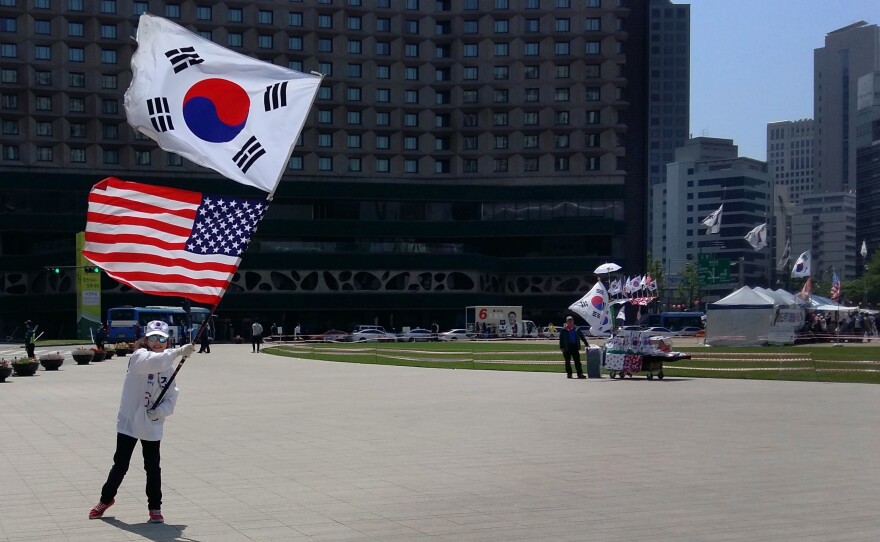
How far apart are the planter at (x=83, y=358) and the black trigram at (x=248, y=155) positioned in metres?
35.2

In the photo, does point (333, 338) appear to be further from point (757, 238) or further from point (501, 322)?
point (757, 238)

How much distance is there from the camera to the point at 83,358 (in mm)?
43719

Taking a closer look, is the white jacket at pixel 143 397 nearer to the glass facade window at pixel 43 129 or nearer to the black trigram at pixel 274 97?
the black trigram at pixel 274 97

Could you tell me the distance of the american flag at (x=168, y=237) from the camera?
10.1 meters

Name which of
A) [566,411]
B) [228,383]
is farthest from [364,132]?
[566,411]

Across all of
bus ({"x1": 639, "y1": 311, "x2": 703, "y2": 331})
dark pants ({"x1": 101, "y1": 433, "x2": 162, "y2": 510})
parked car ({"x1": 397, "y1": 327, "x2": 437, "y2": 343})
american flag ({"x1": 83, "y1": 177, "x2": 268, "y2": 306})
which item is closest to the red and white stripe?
american flag ({"x1": 83, "y1": 177, "x2": 268, "y2": 306})

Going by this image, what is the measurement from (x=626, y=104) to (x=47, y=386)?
83691 millimetres

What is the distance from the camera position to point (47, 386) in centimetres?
3034

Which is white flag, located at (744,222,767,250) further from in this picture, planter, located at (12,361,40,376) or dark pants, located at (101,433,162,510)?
dark pants, located at (101,433,162,510)

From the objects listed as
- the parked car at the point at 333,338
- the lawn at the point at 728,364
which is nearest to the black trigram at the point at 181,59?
the lawn at the point at 728,364

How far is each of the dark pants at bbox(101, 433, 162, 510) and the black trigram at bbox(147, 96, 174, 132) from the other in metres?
3.24

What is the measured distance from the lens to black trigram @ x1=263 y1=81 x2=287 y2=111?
11297 millimetres

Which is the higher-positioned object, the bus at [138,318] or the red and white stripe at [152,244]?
the red and white stripe at [152,244]

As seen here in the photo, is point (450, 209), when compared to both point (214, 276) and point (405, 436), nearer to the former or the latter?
point (405, 436)
